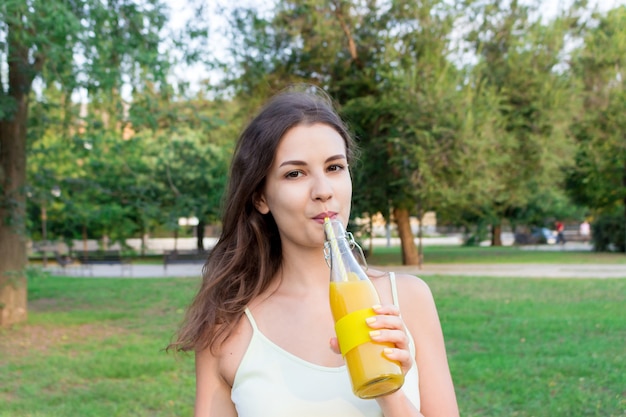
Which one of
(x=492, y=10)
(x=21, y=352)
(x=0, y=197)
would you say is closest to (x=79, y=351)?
(x=21, y=352)

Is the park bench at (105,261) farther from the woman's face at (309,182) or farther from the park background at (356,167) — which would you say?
the woman's face at (309,182)

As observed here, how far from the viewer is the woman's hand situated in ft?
4.57

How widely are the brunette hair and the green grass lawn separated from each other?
2.18 feet

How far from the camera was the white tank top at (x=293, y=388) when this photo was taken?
1.69 meters

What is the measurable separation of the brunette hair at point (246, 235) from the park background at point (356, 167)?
3.73 ft

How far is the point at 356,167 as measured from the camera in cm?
312

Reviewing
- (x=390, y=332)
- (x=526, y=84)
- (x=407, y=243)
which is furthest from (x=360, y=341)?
(x=407, y=243)

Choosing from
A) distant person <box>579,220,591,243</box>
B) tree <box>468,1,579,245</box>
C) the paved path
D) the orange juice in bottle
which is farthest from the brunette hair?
distant person <box>579,220,591,243</box>

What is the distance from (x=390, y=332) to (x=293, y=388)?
0.44 m

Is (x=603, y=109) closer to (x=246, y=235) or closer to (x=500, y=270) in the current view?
(x=500, y=270)

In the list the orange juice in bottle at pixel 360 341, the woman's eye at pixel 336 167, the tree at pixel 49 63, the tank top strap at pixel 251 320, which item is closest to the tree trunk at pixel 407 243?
the tree at pixel 49 63

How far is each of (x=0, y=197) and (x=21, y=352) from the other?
2.67 meters

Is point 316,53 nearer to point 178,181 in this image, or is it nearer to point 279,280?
point 178,181

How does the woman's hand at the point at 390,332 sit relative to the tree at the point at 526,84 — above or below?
below
